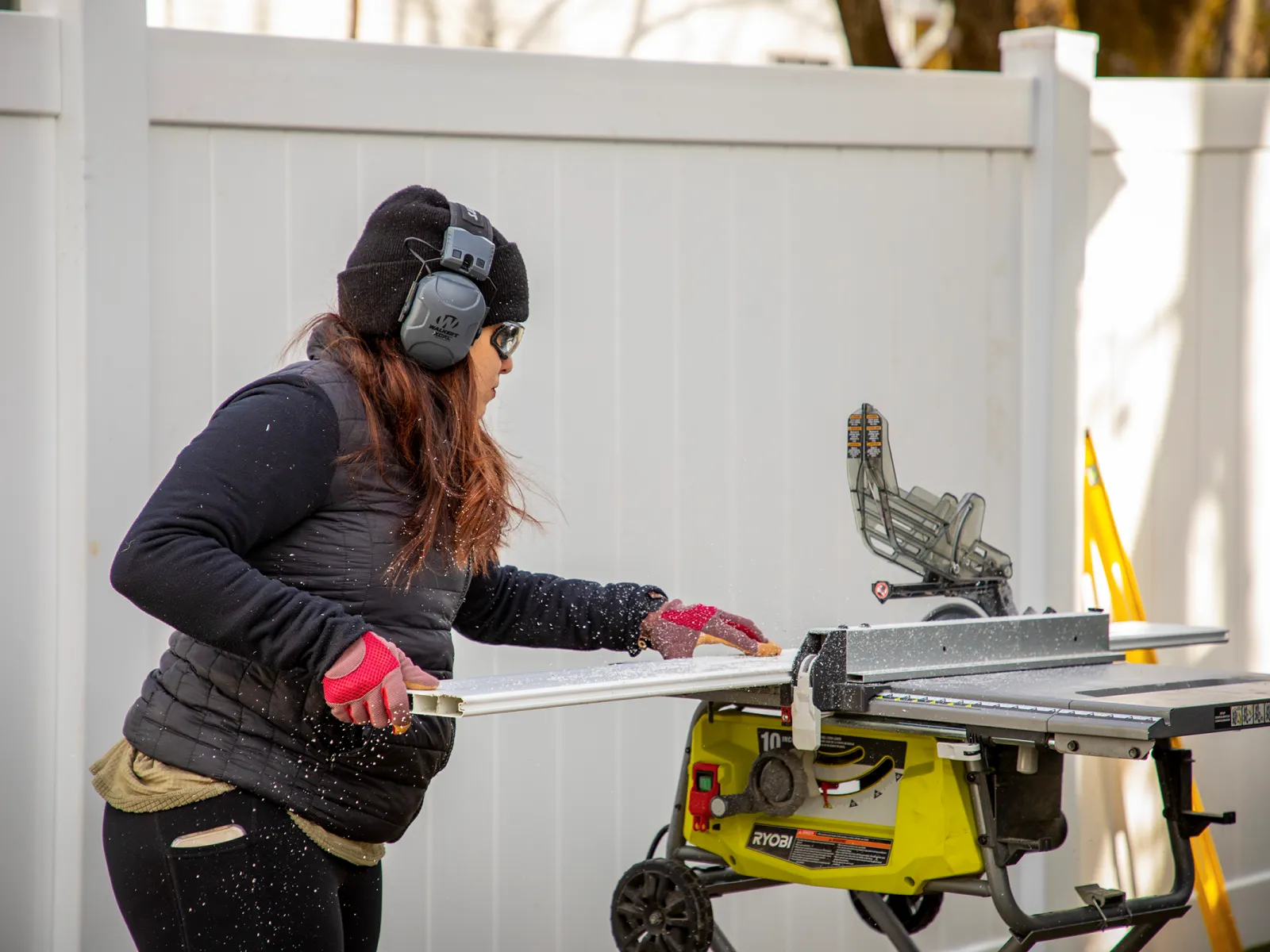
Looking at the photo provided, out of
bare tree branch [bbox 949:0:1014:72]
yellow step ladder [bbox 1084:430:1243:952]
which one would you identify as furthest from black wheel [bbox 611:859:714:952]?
bare tree branch [bbox 949:0:1014:72]

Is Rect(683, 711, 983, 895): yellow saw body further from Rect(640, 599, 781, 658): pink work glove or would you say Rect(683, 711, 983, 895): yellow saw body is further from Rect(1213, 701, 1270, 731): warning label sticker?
Rect(1213, 701, 1270, 731): warning label sticker

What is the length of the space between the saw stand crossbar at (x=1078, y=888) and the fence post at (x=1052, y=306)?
69.8 inches

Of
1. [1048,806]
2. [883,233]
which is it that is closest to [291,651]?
[1048,806]

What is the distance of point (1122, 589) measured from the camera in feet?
15.0

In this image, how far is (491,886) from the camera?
3.75 m

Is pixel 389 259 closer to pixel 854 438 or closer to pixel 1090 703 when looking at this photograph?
pixel 854 438

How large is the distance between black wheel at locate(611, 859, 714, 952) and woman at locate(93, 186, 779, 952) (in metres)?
0.55

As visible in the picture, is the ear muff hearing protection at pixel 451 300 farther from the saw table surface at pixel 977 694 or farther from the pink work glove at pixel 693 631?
the pink work glove at pixel 693 631

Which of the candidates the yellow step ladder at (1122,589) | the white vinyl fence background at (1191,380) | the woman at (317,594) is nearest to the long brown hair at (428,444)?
the woman at (317,594)

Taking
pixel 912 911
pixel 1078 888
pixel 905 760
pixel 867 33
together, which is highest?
pixel 867 33

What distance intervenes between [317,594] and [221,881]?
1.40 ft

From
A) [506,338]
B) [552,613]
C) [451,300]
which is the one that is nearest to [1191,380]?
[552,613]

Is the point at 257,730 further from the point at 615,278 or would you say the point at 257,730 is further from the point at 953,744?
the point at 615,278

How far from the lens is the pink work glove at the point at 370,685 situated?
204 cm
